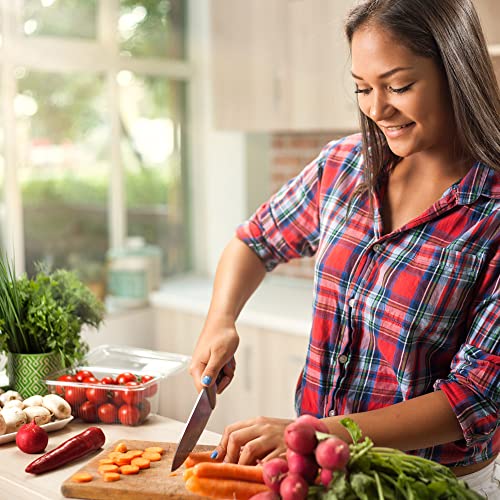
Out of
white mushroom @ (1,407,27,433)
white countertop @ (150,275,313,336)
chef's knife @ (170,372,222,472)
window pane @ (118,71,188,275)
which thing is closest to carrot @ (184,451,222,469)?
chef's knife @ (170,372,222,472)

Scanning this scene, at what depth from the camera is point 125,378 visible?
1.73 m

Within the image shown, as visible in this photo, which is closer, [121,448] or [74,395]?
[121,448]

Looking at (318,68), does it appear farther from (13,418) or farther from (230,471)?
(230,471)

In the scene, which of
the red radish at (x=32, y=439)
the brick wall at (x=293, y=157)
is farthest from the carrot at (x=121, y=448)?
the brick wall at (x=293, y=157)

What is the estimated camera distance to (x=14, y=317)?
1762 mm

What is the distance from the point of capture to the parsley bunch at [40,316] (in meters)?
1.76

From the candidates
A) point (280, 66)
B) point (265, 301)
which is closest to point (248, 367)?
point (265, 301)

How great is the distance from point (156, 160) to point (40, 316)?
7.31 feet

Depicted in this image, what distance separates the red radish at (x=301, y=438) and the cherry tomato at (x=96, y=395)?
2.31ft

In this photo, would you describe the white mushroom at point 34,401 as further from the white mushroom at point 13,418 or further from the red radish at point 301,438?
the red radish at point 301,438

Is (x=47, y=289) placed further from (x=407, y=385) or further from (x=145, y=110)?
→ (x=145, y=110)

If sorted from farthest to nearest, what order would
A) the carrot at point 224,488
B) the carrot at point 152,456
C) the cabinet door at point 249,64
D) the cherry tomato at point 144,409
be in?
1. the cabinet door at point 249,64
2. the cherry tomato at point 144,409
3. the carrot at point 152,456
4. the carrot at point 224,488

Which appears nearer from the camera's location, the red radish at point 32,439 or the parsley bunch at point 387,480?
the parsley bunch at point 387,480

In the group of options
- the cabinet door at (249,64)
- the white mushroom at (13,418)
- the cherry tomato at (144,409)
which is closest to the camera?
the white mushroom at (13,418)
